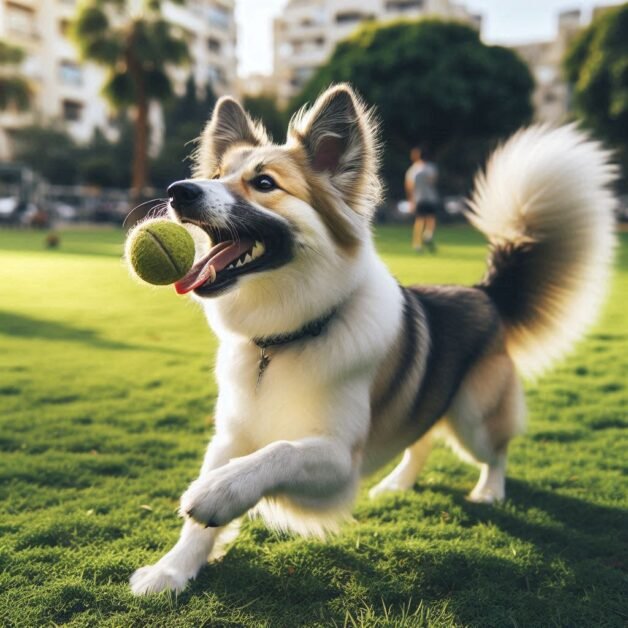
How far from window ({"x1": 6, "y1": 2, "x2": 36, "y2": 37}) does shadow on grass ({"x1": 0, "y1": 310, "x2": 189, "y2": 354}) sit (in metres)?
49.0

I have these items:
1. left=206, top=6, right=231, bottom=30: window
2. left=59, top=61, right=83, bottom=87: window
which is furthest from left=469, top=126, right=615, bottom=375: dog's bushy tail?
left=206, top=6, right=231, bottom=30: window

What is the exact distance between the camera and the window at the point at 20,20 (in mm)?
47094

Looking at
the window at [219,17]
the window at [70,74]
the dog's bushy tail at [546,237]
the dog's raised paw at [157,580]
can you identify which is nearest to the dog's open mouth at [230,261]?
the dog's raised paw at [157,580]

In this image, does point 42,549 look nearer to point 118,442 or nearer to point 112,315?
point 118,442

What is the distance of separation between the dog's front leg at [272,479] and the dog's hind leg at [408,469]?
40.0 inches

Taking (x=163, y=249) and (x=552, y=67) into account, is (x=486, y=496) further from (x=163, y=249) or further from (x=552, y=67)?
(x=552, y=67)

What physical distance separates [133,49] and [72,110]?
2928 cm

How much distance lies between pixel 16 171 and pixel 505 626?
3941cm

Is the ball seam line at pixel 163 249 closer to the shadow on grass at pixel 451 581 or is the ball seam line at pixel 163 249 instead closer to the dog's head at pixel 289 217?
the dog's head at pixel 289 217

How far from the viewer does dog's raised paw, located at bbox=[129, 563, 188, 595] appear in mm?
2340

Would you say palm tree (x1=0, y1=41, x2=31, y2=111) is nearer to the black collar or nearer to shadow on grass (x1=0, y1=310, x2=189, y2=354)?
shadow on grass (x1=0, y1=310, x2=189, y2=354)

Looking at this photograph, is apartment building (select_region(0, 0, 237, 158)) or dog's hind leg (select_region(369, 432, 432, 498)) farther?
apartment building (select_region(0, 0, 237, 158))

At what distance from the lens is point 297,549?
8.92 ft

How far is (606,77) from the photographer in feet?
95.1
